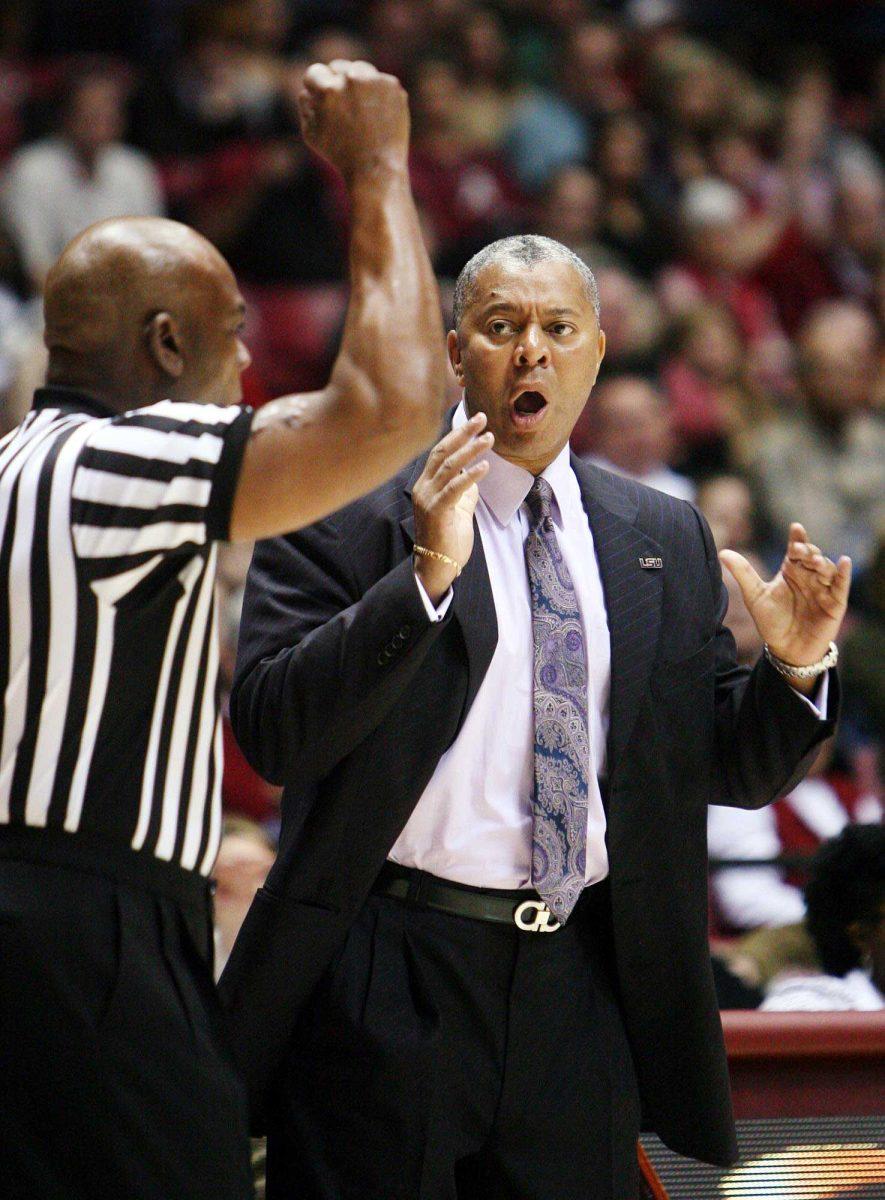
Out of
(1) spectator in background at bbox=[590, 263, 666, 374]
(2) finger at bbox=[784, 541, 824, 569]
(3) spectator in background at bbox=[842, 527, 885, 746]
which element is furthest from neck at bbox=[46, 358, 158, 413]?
(1) spectator in background at bbox=[590, 263, 666, 374]

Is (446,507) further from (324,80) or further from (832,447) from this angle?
(832,447)

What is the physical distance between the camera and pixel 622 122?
8.16 meters

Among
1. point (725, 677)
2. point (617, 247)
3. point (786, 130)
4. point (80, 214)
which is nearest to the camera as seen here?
point (725, 677)

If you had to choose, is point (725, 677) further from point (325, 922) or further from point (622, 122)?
point (622, 122)

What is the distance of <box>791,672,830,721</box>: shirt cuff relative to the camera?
258 cm

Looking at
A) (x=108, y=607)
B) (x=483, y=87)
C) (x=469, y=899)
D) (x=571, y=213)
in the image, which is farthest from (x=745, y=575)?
(x=483, y=87)

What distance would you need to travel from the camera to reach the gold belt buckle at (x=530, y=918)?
2469mm

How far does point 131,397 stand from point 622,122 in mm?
6604

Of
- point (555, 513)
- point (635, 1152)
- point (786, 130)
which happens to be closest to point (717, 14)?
point (786, 130)

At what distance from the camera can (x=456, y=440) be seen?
2.28 metres

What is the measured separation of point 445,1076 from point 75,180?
512 cm

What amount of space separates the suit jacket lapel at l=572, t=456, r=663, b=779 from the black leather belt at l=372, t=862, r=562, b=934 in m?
0.23

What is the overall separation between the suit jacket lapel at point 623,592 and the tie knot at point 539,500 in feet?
0.29

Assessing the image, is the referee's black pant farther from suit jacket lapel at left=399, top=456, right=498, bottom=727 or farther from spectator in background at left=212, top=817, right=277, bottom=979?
spectator in background at left=212, top=817, right=277, bottom=979
